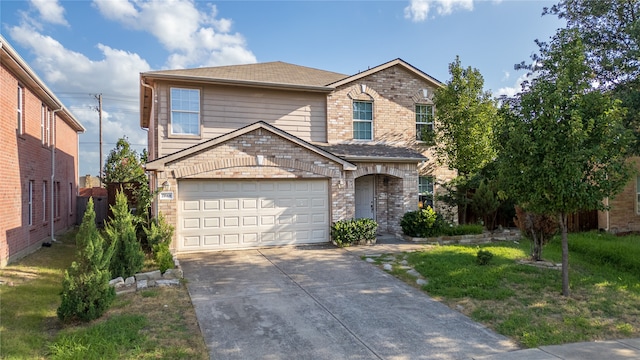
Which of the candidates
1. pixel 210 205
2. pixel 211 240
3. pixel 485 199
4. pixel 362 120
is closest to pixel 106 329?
pixel 211 240

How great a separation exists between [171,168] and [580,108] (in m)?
10.0

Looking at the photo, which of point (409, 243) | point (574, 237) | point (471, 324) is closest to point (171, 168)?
point (409, 243)

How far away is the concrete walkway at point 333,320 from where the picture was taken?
5.41 metres

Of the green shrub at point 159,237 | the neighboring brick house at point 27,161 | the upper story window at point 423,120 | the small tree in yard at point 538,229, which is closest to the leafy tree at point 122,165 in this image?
the neighboring brick house at point 27,161

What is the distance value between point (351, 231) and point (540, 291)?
19.5ft

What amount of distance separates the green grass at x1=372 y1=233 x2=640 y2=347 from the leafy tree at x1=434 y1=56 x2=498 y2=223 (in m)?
4.11

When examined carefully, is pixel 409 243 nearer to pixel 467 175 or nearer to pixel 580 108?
pixel 467 175

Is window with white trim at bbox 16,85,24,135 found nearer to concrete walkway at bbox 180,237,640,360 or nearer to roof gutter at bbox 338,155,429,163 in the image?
concrete walkway at bbox 180,237,640,360

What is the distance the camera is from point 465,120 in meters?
15.0

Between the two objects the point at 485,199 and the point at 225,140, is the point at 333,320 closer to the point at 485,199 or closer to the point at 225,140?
the point at 225,140

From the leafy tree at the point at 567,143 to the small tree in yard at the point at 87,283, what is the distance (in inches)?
303

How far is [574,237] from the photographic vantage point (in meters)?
14.6

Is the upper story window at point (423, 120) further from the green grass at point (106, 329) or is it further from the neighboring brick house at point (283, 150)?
the green grass at point (106, 329)

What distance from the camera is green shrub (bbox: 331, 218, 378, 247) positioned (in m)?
12.8
